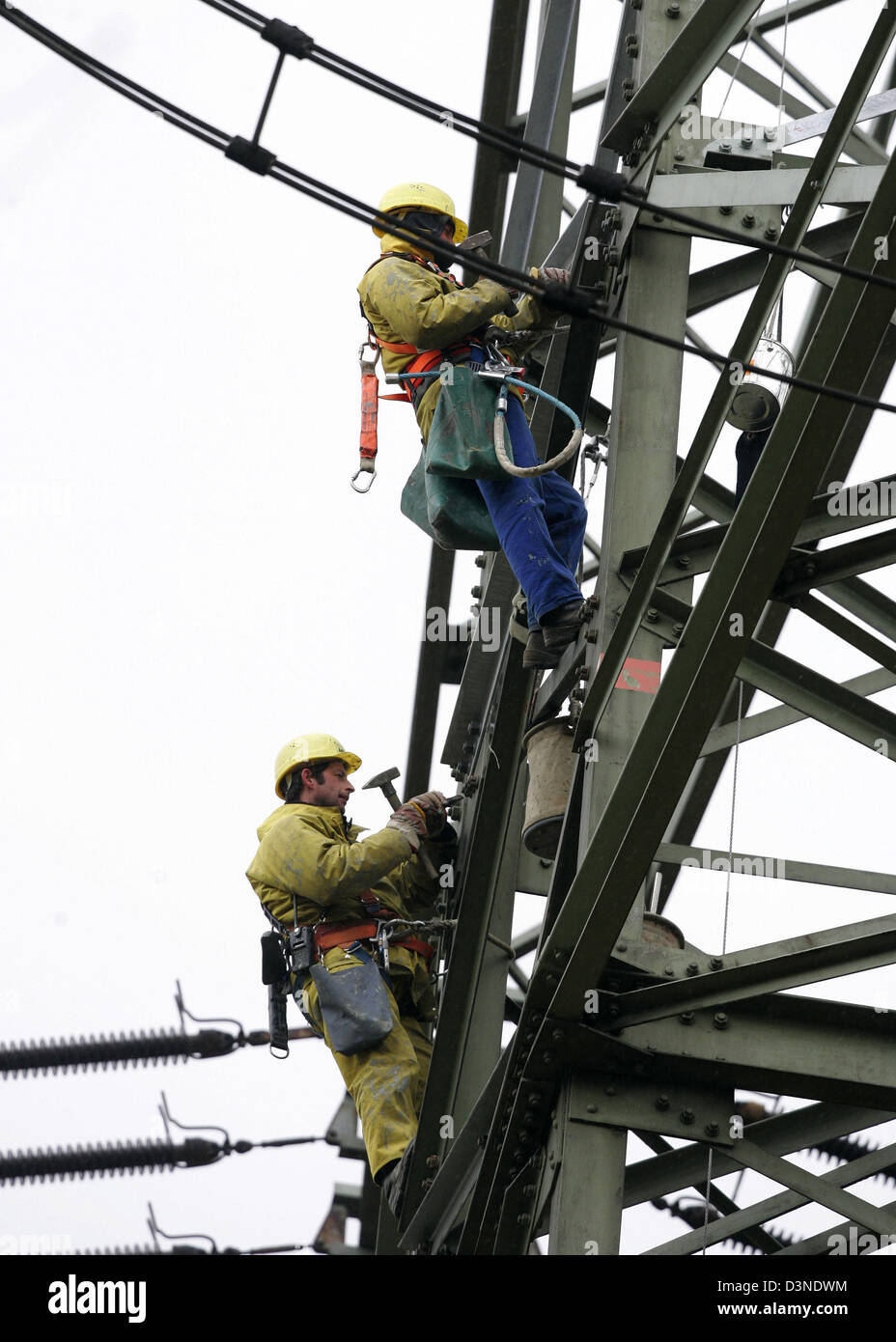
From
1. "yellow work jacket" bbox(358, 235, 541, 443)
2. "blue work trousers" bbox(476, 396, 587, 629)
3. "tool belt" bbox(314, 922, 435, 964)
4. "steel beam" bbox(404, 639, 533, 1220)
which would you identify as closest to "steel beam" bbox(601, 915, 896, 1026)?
"blue work trousers" bbox(476, 396, 587, 629)

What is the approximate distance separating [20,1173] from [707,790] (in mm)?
6100

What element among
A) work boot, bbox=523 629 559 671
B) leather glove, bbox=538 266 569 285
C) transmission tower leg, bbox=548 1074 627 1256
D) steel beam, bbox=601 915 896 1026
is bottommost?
transmission tower leg, bbox=548 1074 627 1256

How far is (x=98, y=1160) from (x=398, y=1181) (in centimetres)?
610

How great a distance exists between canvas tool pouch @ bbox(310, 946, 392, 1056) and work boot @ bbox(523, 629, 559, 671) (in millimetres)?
2258

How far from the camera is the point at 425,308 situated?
821 cm

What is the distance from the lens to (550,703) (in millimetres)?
8125

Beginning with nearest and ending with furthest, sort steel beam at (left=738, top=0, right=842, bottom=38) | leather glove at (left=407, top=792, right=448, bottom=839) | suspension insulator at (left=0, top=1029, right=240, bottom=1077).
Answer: leather glove at (left=407, top=792, right=448, bottom=839) < steel beam at (left=738, top=0, right=842, bottom=38) < suspension insulator at (left=0, top=1029, right=240, bottom=1077)

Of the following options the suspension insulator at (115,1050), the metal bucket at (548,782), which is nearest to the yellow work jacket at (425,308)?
the metal bucket at (548,782)

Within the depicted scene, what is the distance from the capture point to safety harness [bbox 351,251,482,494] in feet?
27.6

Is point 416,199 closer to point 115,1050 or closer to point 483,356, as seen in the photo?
point 483,356

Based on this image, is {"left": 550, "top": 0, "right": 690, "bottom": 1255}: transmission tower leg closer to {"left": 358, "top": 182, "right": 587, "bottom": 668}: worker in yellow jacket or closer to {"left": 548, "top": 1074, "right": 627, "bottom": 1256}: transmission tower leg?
{"left": 548, "top": 1074, "right": 627, "bottom": 1256}: transmission tower leg

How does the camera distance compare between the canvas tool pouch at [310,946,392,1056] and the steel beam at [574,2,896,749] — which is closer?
the steel beam at [574,2,896,749]
